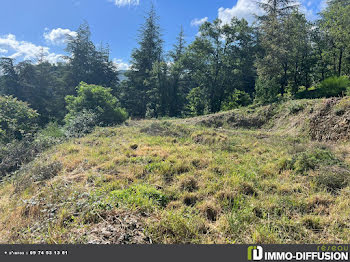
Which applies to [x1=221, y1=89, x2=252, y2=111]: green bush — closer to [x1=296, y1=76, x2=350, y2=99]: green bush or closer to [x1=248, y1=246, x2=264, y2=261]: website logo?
[x1=296, y1=76, x2=350, y2=99]: green bush

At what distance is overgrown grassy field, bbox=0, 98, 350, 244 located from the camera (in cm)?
252

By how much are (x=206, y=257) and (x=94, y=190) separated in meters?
2.54

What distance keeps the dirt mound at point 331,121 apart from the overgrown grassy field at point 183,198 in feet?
2.61

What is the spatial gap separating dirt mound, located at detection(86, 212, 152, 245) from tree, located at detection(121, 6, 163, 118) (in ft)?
86.3

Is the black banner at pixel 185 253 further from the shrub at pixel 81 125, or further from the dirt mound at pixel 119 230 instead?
the shrub at pixel 81 125

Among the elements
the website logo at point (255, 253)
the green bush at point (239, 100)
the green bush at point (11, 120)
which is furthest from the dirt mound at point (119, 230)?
the green bush at point (239, 100)

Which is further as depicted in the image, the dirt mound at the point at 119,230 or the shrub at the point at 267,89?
the shrub at the point at 267,89

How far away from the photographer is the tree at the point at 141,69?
2872cm

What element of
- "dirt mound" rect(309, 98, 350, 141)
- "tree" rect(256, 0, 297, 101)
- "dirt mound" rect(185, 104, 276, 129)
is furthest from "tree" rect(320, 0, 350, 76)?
"dirt mound" rect(309, 98, 350, 141)

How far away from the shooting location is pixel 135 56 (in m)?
28.8

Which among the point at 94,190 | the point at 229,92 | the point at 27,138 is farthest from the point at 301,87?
the point at 27,138

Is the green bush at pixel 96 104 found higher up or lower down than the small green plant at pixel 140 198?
higher up

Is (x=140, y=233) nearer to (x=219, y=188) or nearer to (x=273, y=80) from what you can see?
(x=219, y=188)

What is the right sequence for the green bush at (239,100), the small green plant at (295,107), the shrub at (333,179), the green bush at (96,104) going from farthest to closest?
1. the green bush at (239,100)
2. the green bush at (96,104)
3. the small green plant at (295,107)
4. the shrub at (333,179)
